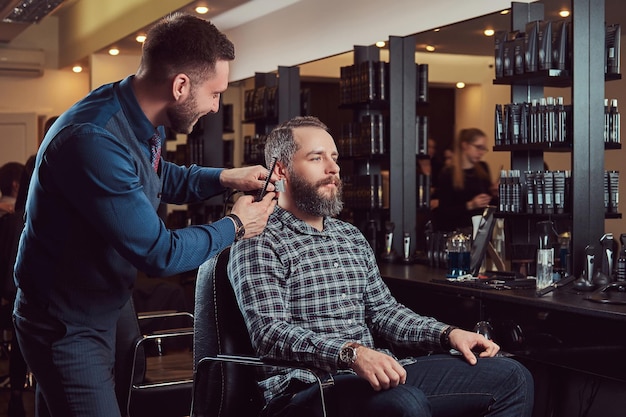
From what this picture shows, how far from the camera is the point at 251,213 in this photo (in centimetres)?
219

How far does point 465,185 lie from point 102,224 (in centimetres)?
455

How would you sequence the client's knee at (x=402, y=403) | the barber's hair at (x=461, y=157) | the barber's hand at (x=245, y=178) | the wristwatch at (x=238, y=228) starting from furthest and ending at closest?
the barber's hair at (x=461, y=157) < the barber's hand at (x=245, y=178) < the client's knee at (x=402, y=403) < the wristwatch at (x=238, y=228)

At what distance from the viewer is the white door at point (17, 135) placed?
1142 cm

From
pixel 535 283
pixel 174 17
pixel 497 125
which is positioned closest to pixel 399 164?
pixel 497 125

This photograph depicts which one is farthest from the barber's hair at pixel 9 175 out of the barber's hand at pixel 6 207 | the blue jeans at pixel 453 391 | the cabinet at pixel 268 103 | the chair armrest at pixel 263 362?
the blue jeans at pixel 453 391

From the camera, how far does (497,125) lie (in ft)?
14.9

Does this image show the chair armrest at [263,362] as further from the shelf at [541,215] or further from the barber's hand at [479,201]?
the barber's hand at [479,201]

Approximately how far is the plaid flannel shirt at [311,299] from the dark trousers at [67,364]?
61cm

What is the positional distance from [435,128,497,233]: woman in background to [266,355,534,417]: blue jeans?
3136 mm

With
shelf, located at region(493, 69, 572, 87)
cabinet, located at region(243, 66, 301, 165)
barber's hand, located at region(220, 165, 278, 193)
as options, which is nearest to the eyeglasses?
cabinet, located at region(243, 66, 301, 165)

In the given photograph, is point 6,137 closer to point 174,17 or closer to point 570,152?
point 570,152

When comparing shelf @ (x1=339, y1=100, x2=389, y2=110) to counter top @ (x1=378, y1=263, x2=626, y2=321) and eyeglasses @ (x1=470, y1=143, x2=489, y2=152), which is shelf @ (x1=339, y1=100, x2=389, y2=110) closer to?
eyeglasses @ (x1=470, y1=143, x2=489, y2=152)

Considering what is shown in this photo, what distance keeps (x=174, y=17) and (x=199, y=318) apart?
1010 mm

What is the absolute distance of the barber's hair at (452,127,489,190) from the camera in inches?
246
